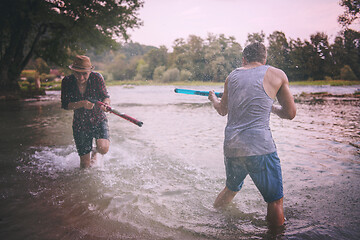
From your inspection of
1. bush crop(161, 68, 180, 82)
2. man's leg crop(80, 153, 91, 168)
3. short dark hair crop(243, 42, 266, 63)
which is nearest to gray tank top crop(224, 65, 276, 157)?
short dark hair crop(243, 42, 266, 63)

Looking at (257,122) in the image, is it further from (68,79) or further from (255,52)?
(68,79)

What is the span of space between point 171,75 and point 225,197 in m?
41.1

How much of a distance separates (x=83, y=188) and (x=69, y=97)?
1.54 m

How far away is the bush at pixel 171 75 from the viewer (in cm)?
4181

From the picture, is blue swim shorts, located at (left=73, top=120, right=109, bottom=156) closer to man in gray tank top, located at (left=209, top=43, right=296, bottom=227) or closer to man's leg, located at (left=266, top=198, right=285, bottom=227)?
man in gray tank top, located at (left=209, top=43, right=296, bottom=227)

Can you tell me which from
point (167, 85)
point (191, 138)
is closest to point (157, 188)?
point (191, 138)

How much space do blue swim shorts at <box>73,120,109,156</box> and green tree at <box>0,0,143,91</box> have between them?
57.1ft

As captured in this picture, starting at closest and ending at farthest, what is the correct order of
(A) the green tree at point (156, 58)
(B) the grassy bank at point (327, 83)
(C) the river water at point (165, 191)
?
(C) the river water at point (165, 191) < (B) the grassy bank at point (327, 83) < (A) the green tree at point (156, 58)

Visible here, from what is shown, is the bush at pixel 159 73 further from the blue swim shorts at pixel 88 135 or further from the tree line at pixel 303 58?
the blue swim shorts at pixel 88 135

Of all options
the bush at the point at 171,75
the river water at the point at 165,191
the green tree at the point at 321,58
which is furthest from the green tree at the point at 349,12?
the bush at the point at 171,75

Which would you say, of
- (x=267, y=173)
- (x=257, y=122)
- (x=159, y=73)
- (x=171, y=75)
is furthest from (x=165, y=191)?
(x=159, y=73)

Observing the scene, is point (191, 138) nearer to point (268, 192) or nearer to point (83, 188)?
point (83, 188)

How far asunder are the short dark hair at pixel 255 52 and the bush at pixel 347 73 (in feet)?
98.6

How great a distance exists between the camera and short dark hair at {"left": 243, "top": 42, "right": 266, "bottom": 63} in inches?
109
